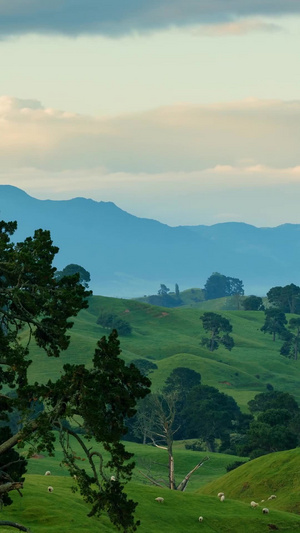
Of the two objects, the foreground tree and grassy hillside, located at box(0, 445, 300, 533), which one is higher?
the foreground tree

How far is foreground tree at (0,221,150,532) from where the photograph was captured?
30.3 m

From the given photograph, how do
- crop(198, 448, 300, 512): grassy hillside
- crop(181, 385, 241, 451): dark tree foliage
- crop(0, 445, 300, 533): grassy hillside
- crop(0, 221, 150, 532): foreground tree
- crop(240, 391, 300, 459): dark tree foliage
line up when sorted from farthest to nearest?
crop(181, 385, 241, 451): dark tree foliage, crop(240, 391, 300, 459): dark tree foliage, crop(198, 448, 300, 512): grassy hillside, crop(0, 445, 300, 533): grassy hillside, crop(0, 221, 150, 532): foreground tree

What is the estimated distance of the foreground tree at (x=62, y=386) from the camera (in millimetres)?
30281

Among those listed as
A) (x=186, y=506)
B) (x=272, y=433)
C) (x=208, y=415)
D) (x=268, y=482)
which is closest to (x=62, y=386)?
(x=186, y=506)

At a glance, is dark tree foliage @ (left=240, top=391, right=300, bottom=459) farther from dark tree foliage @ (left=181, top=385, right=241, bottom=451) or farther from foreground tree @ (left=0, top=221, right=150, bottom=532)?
foreground tree @ (left=0, top=221, right=150, bottom=532)

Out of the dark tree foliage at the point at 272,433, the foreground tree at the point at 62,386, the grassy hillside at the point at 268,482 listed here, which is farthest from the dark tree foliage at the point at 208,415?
the foreground tree at the point at 62,386

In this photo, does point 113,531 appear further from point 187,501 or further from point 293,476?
point 293,476

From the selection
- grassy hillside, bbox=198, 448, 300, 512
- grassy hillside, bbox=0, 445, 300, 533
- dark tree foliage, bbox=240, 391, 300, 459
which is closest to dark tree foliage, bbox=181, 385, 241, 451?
dark tree foliage, bbox=240, 391, 300, 459

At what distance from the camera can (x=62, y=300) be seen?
33.1m

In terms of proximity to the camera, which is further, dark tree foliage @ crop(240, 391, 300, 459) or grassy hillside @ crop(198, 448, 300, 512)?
dark tree foliage @ crop(240, 391, 300, 459)

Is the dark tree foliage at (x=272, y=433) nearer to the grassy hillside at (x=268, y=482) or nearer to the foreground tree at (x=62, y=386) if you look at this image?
the grassy hillside at (x=268, y=482)

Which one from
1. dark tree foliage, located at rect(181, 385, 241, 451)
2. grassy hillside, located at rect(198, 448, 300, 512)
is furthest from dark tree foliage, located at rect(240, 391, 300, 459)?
dark tree foliage, located at rect(181, 385, 241, 451)

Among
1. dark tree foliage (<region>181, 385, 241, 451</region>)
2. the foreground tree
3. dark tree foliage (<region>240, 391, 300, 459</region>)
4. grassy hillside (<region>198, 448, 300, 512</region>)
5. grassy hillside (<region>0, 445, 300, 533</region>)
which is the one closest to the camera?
the foreground tree

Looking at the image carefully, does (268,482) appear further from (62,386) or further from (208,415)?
(208,415)
